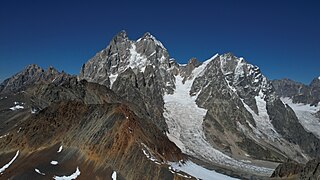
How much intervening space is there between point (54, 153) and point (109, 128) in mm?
13571

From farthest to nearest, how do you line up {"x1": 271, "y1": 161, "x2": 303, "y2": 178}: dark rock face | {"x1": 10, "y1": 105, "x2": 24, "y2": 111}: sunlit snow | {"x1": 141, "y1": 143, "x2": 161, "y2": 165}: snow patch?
{"x1": 10, "y1": 105, "x2": 24, "y2": 111}: sunlit snow → {"x1": 271, "y1": 161, "x2": 303, "y2": 178}: dark rock face → {"x1": 141, "y1": 143, "x2": 161, "y2": 165}: snow patch

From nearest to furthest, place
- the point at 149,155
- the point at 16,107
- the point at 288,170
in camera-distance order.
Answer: the point at 149,155 → the point at 288,170 → the point at 16,107

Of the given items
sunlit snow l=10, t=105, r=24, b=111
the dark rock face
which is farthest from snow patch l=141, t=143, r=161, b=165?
sunlit snow l=10, t=105, r=24, b=111

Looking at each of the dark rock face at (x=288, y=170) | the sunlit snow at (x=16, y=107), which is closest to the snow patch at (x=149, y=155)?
the dark rock face at (x=288, y=170)

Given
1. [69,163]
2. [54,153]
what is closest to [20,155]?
[54,153]

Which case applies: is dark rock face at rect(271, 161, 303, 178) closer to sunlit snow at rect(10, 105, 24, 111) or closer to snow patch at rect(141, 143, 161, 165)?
snow patch at rect(141, 143, 161, 165)

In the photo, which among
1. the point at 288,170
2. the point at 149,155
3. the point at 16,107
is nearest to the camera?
the point at 149,155

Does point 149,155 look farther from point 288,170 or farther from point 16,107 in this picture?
point 16,107

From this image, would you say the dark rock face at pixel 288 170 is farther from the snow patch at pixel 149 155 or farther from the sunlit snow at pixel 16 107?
the sunlit snow at pixel 16 107

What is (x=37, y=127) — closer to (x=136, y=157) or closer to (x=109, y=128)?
(x=109, y=128)

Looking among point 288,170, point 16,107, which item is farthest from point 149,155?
point 16,107

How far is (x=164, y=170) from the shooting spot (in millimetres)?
83625

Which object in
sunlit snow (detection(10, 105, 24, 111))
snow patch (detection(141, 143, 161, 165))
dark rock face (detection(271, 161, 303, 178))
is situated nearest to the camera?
snow patch (detection(141, 143, 161, 165))

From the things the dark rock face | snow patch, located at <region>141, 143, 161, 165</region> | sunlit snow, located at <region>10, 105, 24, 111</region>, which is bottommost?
snow patch, located at <region>141, 143, 161, 165</region>
